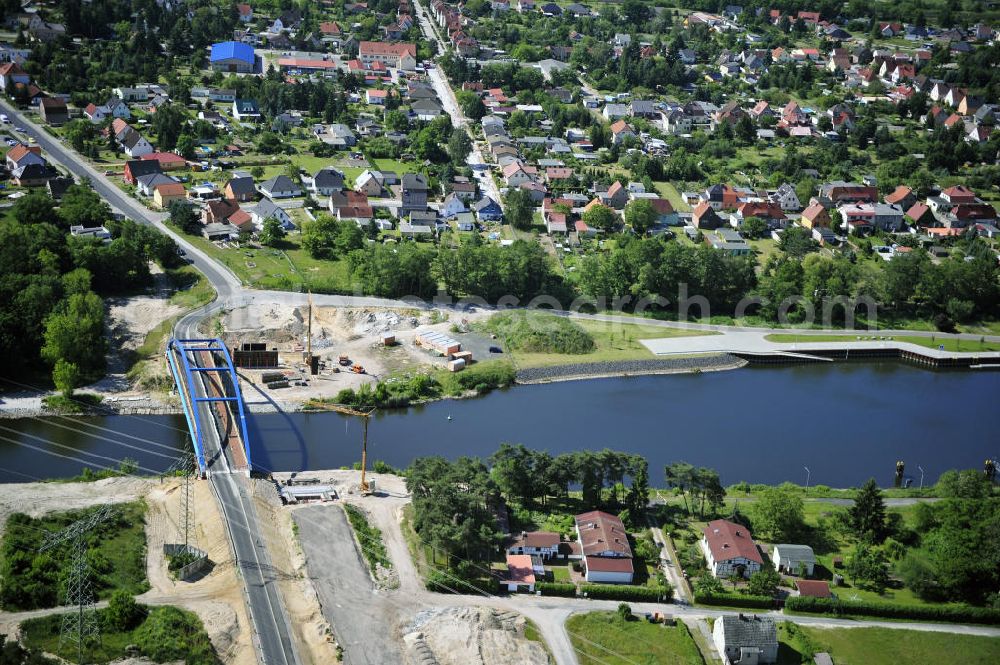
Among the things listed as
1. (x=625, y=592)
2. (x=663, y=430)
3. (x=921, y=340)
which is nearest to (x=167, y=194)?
(x=663, y=430)

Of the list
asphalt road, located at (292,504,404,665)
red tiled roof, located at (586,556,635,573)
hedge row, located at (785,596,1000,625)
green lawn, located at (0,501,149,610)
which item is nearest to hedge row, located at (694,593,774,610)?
hedge row, located at (785,596,1000,625)

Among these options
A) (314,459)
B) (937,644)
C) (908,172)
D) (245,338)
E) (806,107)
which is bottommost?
(937,644)

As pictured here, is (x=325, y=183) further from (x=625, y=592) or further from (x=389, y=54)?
(x=625, y=592)

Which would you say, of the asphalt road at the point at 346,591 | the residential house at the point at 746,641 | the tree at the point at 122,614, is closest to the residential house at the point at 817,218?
the residential house at the point at 746,641

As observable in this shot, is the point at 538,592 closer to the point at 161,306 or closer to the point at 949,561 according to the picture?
the point at 949,561

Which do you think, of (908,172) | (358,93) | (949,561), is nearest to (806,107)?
(908,172)

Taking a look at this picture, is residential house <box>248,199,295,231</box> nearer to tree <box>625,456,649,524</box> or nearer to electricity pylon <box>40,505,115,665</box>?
electricity pylon <box>40,505,115,665</box>

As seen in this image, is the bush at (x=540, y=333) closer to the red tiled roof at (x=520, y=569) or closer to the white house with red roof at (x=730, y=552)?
the white house with red roof at (x=730, y=552)
